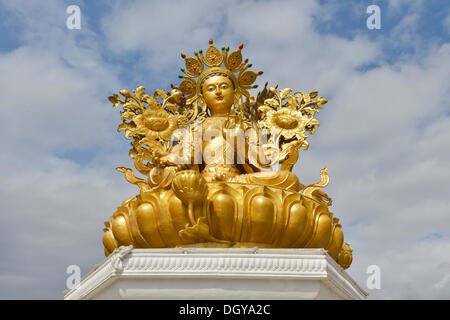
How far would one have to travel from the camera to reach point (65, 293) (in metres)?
6.46

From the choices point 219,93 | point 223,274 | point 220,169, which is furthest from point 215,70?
point 223,274

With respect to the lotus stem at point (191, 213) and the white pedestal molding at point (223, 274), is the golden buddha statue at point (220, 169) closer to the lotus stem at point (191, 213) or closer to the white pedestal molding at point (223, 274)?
the lotus stem at point (191, 213)

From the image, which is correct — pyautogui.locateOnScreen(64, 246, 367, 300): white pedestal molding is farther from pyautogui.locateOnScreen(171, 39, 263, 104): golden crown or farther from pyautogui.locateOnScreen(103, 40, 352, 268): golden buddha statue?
pyautogui.locateOnScreen(171, 39, 263, 104): golden crown

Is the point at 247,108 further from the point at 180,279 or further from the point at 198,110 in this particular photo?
the point at 180,279

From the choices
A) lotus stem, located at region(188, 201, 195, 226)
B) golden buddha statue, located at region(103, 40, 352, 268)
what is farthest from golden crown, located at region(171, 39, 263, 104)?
lotus stem, located at region(188, 201, 195, 226)

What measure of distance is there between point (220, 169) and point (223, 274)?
290 centimetres

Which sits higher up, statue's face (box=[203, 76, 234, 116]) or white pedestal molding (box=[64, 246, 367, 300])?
statue's face (box=[203, 76, 234, 116])

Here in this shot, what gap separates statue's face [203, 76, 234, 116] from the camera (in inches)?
357

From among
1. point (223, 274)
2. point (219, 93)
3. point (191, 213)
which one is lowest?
point (223, 274)

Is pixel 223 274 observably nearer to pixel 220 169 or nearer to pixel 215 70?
pixel 220 169

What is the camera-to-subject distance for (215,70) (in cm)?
914

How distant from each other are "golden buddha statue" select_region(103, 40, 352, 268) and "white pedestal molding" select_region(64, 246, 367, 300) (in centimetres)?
101
